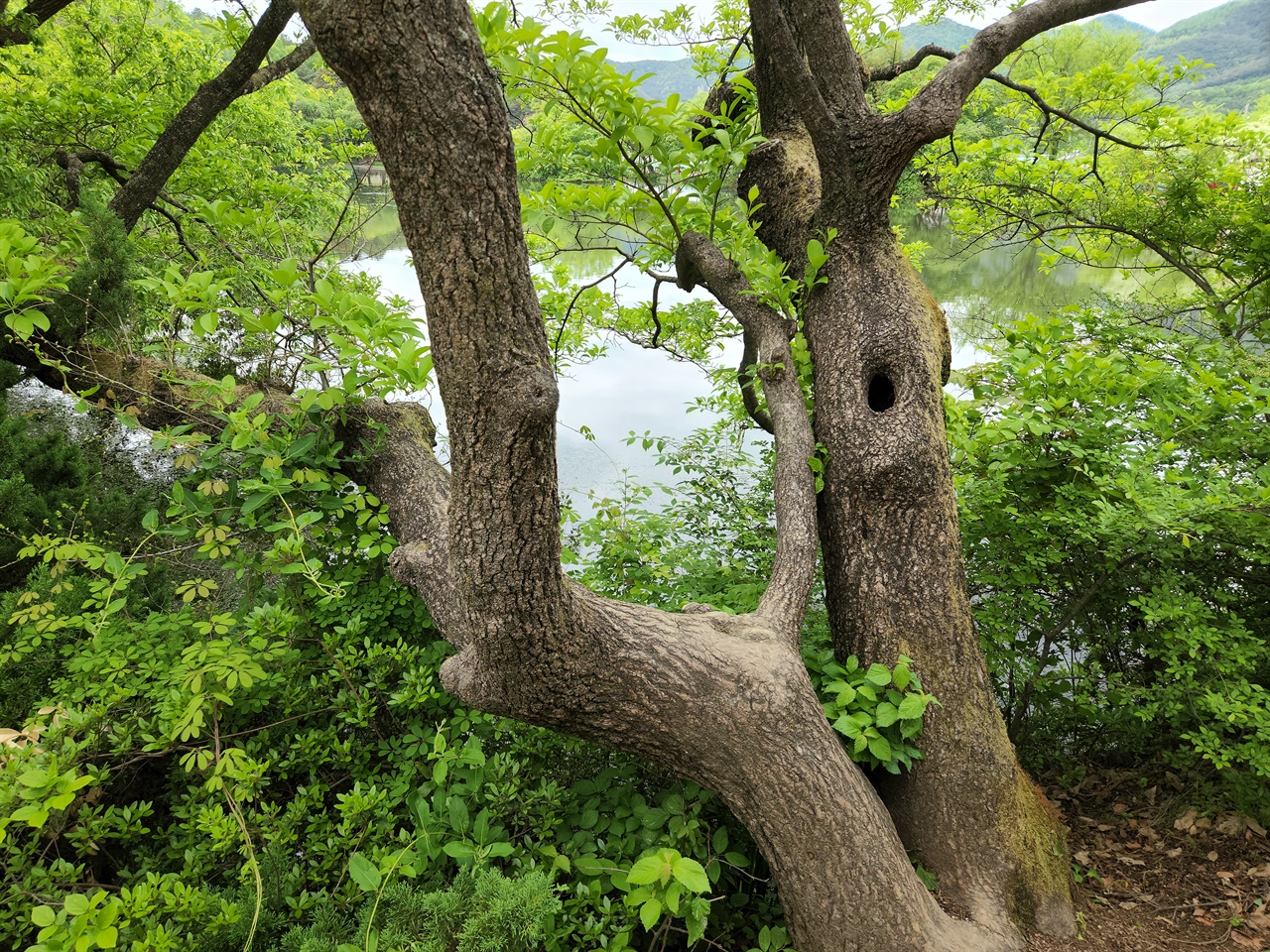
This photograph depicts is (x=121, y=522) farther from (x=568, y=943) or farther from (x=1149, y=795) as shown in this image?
(x=1149, y=795)

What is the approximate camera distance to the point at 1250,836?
2.38 m

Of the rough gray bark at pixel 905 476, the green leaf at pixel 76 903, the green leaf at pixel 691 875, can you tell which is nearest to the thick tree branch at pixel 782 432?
the rough gray bark at pixel 905 476

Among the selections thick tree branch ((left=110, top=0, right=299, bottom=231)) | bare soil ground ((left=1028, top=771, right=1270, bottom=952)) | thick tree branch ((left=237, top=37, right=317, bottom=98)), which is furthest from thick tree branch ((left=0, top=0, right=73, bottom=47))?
bare soil ground ((left=1028, top=771, right=1270, bottom=952))

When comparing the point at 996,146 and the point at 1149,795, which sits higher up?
the point at 996,146

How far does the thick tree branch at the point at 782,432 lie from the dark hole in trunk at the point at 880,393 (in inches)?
10.5

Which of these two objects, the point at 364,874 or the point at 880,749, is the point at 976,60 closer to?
the point at 880,749

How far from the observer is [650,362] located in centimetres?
1104

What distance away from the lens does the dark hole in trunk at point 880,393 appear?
7.96ft

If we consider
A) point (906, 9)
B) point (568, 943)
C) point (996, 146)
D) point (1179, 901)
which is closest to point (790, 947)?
point (568, 943)

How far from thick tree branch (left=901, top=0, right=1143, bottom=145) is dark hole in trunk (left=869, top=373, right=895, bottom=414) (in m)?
0.87

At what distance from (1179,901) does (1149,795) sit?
581mm

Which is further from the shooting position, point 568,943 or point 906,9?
point 906,9

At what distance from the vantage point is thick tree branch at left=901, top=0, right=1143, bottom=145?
7.41 ft

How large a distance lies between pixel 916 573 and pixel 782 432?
0.69 m
